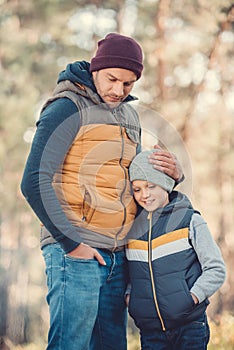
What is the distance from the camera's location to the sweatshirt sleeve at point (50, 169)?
2.36 meters

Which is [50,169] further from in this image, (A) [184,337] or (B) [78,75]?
(A) [184,337]

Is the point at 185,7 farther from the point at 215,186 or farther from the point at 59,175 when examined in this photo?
the point at 59,175

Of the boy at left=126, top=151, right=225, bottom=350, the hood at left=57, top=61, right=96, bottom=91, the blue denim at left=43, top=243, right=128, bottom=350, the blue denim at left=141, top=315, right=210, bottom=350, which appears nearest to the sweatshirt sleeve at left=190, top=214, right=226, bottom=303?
the boy at left=126, top=151, right=225, bottom=350

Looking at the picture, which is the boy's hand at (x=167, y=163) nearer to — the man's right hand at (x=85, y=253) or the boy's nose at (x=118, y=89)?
the boy's nose at (x=118, y=89)

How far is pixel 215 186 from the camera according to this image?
730 inches

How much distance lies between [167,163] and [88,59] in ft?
32.1

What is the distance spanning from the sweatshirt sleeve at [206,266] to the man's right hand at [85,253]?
46 centimetres

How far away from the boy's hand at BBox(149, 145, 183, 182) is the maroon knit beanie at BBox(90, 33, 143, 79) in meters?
0.37

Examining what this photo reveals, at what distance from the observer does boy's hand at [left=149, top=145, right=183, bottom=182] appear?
2.72 m

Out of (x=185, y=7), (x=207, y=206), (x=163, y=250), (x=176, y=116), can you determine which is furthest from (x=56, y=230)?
(x=207, y=206)

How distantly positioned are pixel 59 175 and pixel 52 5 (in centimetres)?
1075

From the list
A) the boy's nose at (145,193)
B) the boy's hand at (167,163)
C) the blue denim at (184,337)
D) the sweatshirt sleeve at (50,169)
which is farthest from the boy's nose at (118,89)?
the blue denim at (184,337)

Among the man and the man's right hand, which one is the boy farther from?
the man's right hand

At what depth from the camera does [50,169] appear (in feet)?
7.83
